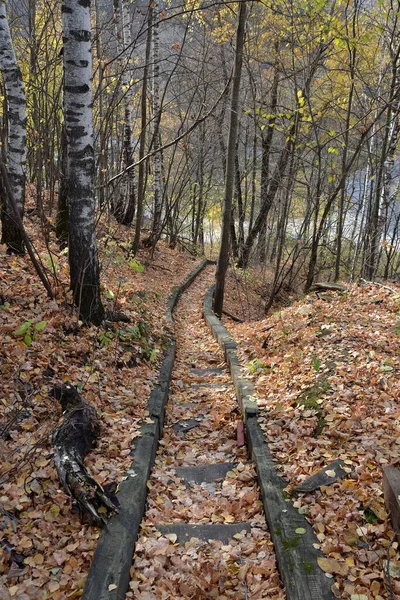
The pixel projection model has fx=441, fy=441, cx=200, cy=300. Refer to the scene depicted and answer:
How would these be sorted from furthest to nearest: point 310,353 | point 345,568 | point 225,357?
point 225,357, point 310,353, point 345,568

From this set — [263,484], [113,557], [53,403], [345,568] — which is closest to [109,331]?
[53,403]

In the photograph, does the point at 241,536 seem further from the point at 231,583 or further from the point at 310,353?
the point at 310,353

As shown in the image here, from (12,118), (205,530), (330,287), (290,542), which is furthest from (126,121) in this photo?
(290,542)

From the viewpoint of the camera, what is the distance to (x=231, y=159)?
32.6 feet

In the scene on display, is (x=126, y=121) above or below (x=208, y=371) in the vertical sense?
above

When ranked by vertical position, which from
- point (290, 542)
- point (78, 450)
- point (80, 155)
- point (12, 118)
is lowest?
point (290, 542)

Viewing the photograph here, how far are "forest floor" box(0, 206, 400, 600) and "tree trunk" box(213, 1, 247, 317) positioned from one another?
2.59m

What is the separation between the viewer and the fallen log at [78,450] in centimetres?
340

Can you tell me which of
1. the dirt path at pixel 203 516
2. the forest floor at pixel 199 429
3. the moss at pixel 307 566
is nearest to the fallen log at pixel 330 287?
the forest floor at pixel 199 429

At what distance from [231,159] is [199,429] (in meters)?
6.50

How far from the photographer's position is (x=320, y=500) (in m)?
3.57

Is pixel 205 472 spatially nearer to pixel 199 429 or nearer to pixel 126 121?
pixel 199 429

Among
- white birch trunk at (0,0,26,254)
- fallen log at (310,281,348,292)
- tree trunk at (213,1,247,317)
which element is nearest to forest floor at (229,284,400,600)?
fallen log at (310,281,348,292)

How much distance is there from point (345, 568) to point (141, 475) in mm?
1901
